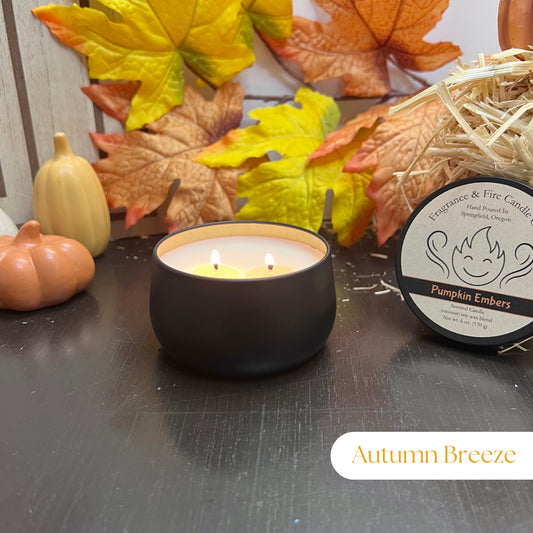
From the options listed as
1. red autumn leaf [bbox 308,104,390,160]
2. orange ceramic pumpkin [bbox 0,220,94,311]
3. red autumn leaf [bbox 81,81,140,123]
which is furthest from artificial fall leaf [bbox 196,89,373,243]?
orange ceramic pumpkin [bbox 0,220,94,311]

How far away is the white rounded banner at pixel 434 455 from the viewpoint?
1.26 ft

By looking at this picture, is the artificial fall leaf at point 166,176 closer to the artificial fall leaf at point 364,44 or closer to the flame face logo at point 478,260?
the artificial fall leaf at point 364,44

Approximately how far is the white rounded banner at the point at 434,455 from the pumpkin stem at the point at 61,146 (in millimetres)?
498

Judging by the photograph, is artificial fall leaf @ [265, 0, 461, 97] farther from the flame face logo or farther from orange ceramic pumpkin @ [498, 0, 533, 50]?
the flame face logo

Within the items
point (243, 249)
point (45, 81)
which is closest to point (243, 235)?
point (243, 249)

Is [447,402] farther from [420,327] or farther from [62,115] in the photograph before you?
[62,115]

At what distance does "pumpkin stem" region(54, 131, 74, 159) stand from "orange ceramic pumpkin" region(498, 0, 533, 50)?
1.80 feet

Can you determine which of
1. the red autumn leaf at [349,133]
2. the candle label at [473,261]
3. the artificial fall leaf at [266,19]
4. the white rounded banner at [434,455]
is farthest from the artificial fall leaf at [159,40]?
the white rounded banner at [434,455]

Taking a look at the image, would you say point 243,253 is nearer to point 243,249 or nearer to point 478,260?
point 243,249

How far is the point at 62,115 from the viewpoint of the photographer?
743 millimetres

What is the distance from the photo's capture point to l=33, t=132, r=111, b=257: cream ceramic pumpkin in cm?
70

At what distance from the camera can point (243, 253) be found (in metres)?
0.56

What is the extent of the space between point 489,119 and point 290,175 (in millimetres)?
285

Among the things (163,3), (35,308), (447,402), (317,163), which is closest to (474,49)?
(317,163)
